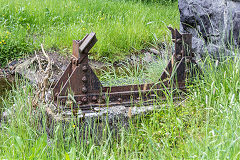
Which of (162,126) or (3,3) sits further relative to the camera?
(3,3)

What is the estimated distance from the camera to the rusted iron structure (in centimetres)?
314

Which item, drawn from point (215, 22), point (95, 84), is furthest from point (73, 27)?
point (95, 84)

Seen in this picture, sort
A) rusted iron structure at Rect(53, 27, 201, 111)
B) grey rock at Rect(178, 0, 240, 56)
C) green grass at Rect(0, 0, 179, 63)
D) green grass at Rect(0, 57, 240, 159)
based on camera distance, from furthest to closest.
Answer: green grass at Rect(0, 0, 179, 63)
grey rock at Rect(178, 0, 240, 56)
rusted iron structure at Rect(53, 27, 201, 111)
green grass at Rect(0, 57, 240, 159)

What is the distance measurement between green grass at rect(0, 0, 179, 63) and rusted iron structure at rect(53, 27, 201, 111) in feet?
8.73

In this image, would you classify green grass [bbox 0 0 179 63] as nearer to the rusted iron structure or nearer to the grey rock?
the grey rock

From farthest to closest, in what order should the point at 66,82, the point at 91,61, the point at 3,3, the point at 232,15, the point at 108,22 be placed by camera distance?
the point at 3,3
the point at 108,22
the point at 91,61
the point at 232,15
the point at 66,82

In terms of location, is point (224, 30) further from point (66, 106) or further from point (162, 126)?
point (66, 106)

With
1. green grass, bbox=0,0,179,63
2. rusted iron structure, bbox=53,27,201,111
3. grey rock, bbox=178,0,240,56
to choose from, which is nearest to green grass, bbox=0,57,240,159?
rusted iron structure, bbox=53,27,201,111

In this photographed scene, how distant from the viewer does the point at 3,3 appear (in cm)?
813

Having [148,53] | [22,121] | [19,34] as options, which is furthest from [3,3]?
[22,121]

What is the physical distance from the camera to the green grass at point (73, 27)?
22.1 ft

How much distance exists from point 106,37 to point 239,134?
4.99m

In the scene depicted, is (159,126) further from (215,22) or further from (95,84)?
(215,22)

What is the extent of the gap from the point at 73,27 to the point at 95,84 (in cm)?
435
